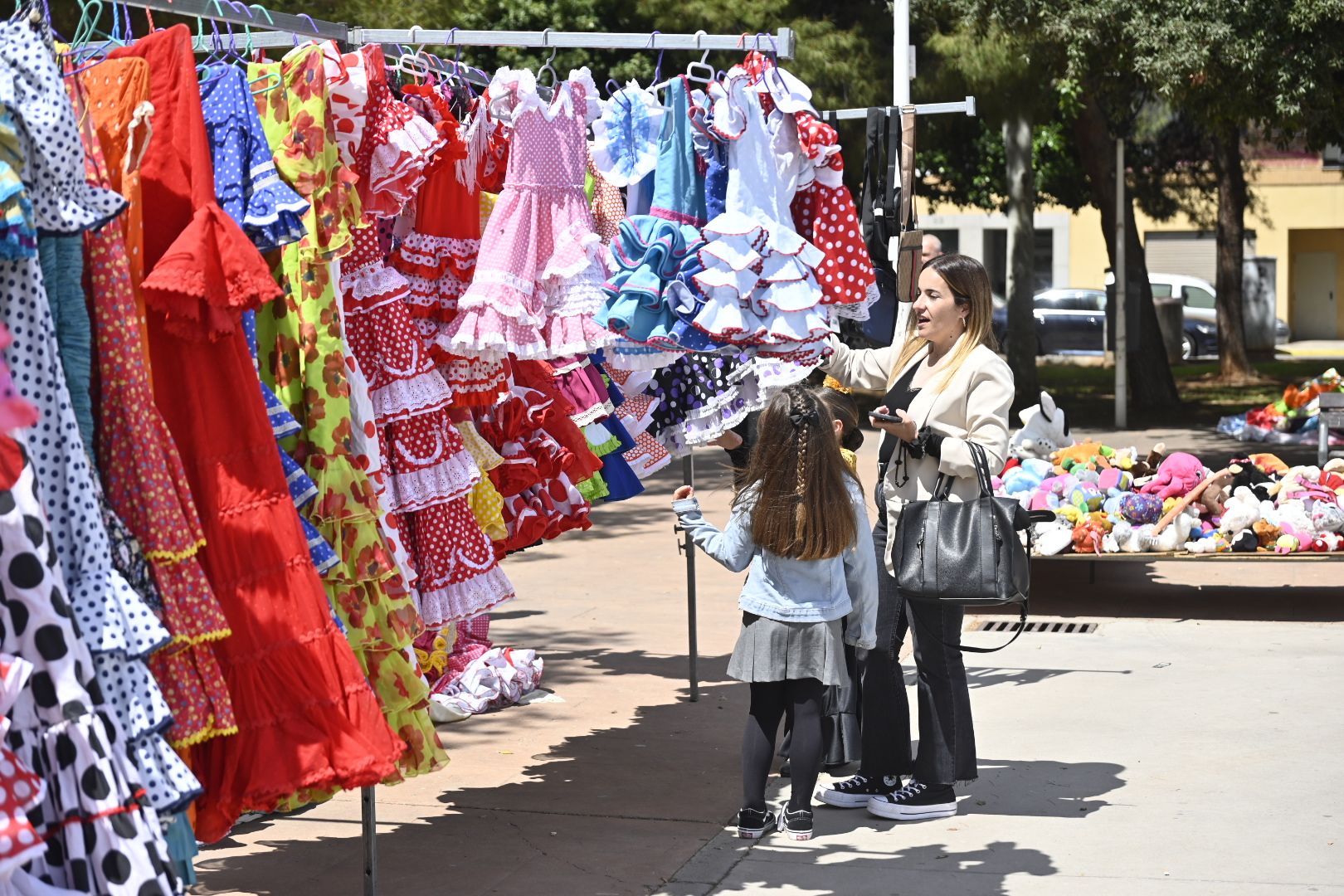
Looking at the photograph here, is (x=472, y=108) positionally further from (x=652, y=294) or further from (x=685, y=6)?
(x=685, y=6)

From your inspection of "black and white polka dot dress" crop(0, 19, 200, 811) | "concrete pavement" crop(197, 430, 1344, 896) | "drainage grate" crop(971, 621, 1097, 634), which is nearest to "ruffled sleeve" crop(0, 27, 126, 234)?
"black and white polka dot dress" crop(0, 19, 200, 811)

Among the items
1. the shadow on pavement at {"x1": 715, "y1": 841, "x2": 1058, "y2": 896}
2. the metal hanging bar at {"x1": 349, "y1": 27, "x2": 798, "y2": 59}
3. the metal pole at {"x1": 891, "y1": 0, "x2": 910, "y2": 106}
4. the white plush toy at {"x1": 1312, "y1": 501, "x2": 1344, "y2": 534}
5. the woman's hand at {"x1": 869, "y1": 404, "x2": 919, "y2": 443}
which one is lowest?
the shadow on pavement at {"x1": 715, "y1": 841, "x2": 1058, "y2": 896}

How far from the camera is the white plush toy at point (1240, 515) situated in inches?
379

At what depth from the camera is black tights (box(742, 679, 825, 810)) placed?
5.57m

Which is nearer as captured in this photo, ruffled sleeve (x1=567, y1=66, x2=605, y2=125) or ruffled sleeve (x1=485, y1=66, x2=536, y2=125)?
ruffled sleeve (x1=485, y1=66, x2=536, y2=125)

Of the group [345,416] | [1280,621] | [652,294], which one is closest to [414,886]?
[345,416]

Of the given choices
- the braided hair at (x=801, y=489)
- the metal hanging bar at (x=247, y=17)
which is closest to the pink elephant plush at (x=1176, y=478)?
the braided hair at (x=801, y=489)

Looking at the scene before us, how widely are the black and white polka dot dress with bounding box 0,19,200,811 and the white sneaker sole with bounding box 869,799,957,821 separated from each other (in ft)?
10.6

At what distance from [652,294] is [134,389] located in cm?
225

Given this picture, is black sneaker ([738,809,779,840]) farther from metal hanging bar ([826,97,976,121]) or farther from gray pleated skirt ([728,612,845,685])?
metal hanging bar ([826,97,976,121])

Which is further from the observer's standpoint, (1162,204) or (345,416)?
(1162,204)

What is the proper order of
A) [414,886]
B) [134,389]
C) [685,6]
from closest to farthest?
[134,389] → [414,886] → [685,6]

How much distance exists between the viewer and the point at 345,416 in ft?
14.8

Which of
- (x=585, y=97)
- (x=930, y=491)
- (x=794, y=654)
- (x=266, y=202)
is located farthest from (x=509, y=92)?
(x=794, y=654)
